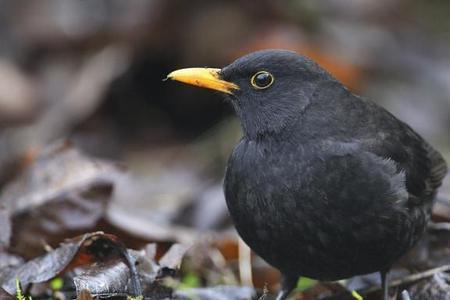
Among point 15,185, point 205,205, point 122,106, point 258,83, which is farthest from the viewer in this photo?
point 122,106

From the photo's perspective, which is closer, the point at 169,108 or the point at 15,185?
the point at 15,185

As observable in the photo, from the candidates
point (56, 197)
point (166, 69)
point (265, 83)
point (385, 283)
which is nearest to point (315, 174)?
point (265, 83)

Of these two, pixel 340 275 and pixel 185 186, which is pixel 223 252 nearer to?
pixel 340 275

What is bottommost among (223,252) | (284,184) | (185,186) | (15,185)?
(185,186)

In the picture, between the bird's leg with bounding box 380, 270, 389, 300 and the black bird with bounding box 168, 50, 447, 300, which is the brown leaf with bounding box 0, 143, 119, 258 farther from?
the bird's leg with bounding box 380, 270, 389, 300

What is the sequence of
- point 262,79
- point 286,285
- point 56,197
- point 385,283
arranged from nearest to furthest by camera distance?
point 262,79, point 385,283, point 286,285, point 56,197

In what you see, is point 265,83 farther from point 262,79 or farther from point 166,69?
point 166,69

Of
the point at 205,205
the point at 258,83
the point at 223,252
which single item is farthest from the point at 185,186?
the point at 258,83
